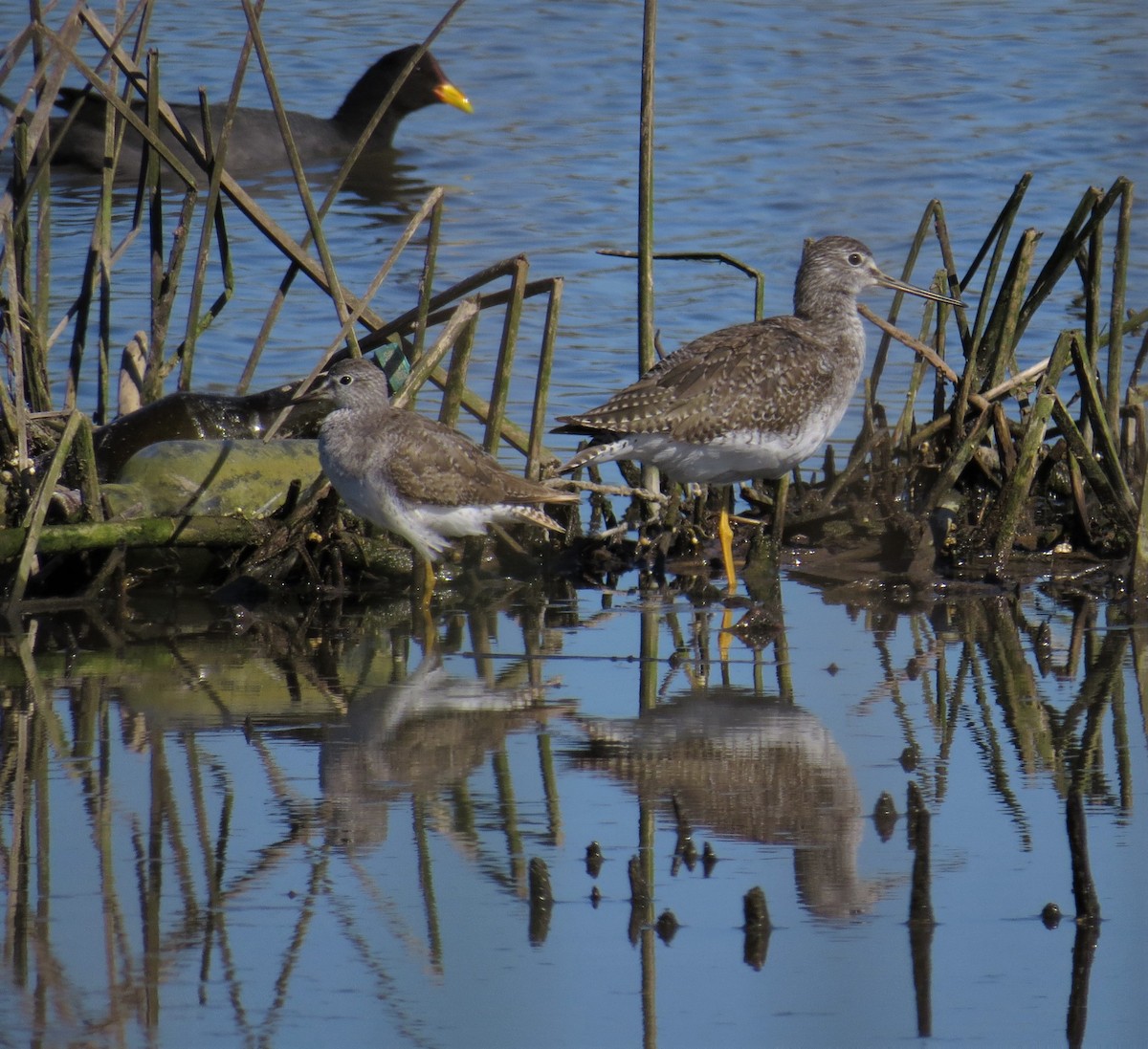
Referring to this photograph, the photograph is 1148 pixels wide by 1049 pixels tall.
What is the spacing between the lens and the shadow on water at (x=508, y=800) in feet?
12.0

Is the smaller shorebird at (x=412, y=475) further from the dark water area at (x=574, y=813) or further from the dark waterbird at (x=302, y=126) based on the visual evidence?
the dark waterbird at (x=302, y=126)

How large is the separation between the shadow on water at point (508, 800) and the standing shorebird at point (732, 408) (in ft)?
2.58

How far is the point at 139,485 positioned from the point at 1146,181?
9133mm

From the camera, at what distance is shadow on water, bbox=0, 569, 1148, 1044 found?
12.0ft

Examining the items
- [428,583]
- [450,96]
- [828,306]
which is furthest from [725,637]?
[450,96]

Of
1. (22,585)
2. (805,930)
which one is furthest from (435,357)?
(805,930)

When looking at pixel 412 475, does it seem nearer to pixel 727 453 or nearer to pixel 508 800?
pixel 727 453

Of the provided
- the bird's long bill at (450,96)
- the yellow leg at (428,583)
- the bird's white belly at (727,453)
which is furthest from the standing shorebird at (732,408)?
the bird's long bill at (450,96)

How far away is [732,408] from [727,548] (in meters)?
0.56

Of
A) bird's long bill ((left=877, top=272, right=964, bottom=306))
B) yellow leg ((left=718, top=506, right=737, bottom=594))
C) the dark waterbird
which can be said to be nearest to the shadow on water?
yellow leg ((left=718, top=506, right=737, bottom=594))

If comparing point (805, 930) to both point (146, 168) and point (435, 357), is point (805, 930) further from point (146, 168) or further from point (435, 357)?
point (146, 168)

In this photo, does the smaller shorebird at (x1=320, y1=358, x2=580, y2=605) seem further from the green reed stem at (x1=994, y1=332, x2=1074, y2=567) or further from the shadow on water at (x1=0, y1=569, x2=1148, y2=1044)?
the green reed stem at (x1=994, y1=332, x2=1074, y2=567)

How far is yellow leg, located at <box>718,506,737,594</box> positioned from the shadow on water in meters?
0.41

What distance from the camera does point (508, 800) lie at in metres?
4.68
